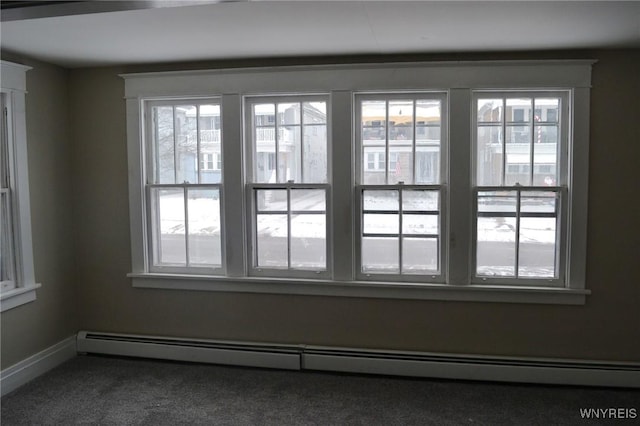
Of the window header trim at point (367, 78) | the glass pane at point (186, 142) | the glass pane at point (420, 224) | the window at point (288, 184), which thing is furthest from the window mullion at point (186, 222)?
the glass pane at point (420, 224)

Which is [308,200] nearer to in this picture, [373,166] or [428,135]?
[373,166]

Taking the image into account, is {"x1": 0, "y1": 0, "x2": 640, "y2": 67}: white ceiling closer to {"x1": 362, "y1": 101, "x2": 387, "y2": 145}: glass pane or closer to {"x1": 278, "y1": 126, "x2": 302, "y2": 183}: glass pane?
{"x1": 362, "y1": 101, "x2": 387, "y2": 145}: glass pane

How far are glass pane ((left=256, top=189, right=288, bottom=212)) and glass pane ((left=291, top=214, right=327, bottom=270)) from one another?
0.14 metres

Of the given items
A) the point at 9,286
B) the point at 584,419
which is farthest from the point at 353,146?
the point at 9,286

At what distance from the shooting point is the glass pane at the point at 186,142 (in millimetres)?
4018

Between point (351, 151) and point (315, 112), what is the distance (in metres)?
0.44

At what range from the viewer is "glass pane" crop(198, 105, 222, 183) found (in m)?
3.97

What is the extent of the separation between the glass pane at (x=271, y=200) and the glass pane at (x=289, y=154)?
0.12 metres

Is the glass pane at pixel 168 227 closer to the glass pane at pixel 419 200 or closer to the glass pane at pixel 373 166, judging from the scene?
the glass pane at pixel 373 166

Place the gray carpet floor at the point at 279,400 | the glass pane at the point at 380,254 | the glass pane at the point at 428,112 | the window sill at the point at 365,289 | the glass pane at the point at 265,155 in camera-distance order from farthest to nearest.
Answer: the glass pane at the point at 265,155 < the glass pane at the point at 380,254 < the glass pane at the point at 428,112 < the window sill at the point at 365,289 < the gray carpet floor at the point at 279,400

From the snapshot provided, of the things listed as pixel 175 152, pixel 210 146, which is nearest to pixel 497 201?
pixel 210 146

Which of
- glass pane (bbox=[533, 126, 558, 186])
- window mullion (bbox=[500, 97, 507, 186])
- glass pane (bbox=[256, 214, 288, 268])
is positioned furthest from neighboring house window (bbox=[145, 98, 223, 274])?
glass pane (bbox=[533, 126, 558, 186])

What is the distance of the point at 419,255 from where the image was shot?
12.4 feet

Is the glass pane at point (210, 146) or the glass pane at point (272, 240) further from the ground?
the glass pane at point (210, 146)
